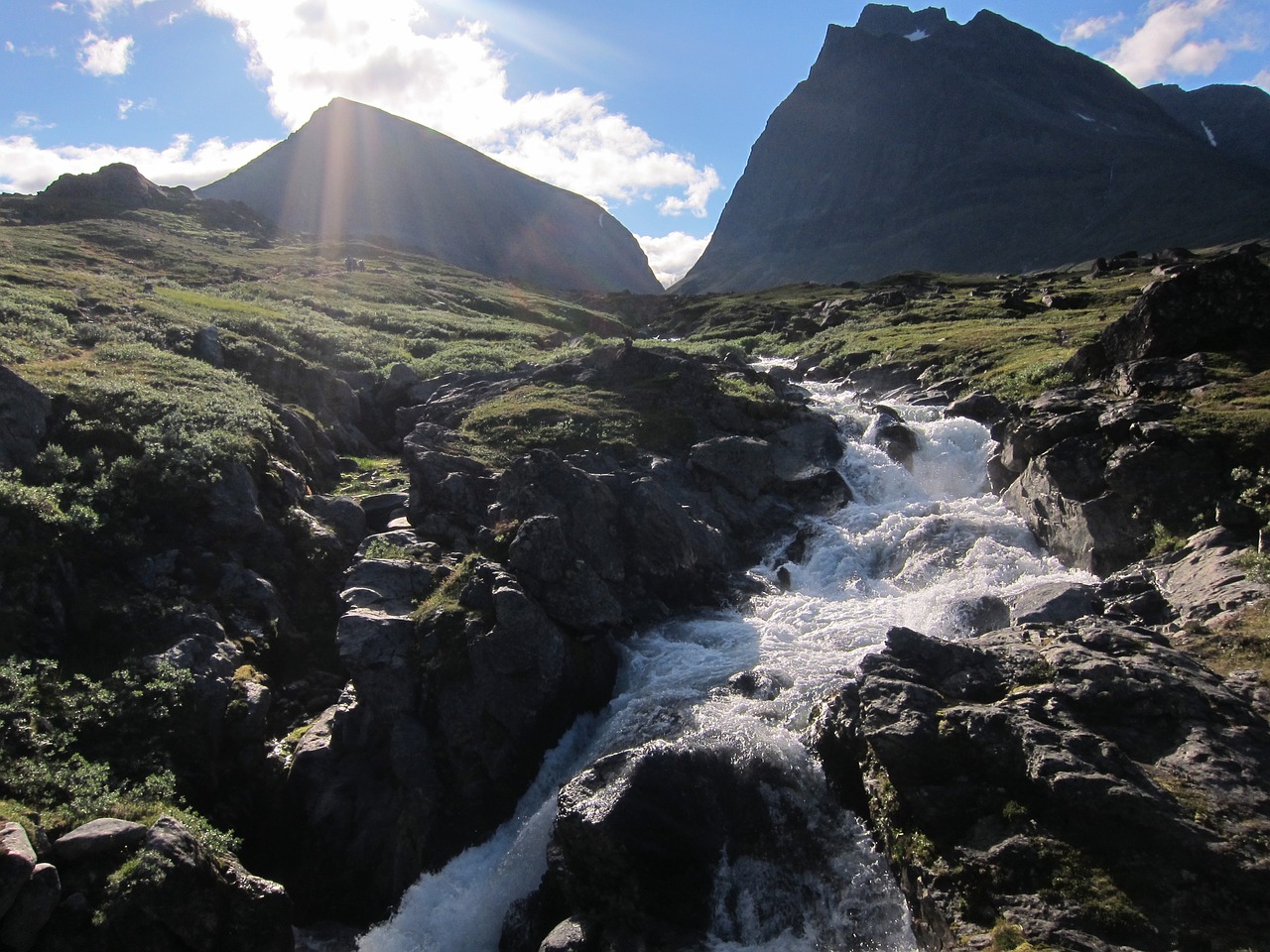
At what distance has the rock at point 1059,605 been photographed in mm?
18703

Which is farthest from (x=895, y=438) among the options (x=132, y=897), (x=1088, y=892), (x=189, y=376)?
(x=189, y=376)

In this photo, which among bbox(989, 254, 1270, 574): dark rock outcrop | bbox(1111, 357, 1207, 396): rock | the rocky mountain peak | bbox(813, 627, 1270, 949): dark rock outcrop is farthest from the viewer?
the rocky mountain peak

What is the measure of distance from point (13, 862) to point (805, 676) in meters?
17.2

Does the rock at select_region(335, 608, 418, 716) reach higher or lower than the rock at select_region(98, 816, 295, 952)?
→ higher

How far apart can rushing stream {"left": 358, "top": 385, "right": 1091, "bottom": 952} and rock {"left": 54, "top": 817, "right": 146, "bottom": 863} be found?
5.48m

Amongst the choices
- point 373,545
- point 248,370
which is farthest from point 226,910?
point 248,370

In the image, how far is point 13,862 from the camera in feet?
42.1

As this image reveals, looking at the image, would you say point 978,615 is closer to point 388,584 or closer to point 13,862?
point 388,584

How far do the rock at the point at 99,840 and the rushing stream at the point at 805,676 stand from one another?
5.48 m

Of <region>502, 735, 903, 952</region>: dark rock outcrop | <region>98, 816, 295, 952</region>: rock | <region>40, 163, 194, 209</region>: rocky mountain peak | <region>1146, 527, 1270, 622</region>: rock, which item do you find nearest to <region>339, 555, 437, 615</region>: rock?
<region>98, 816, 295, 952</region>: rock

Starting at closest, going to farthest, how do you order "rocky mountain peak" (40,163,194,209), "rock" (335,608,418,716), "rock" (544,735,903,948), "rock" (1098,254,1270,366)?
"rock" (544,735,903,948) → "rock" (335,608,418,716) → "rock" (1098,254,1270,366) → "rocky mountain peak" (40,163,194,209)

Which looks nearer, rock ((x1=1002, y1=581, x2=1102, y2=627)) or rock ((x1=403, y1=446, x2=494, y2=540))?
rock ((x1=1002, y1=581, x2=1102, y2=627))

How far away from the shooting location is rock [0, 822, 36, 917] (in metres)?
12.6

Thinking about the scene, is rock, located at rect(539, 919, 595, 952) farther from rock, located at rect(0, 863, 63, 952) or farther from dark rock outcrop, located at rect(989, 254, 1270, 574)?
dark rock outcrop, located at rect(989, 254, 1270, 574)
